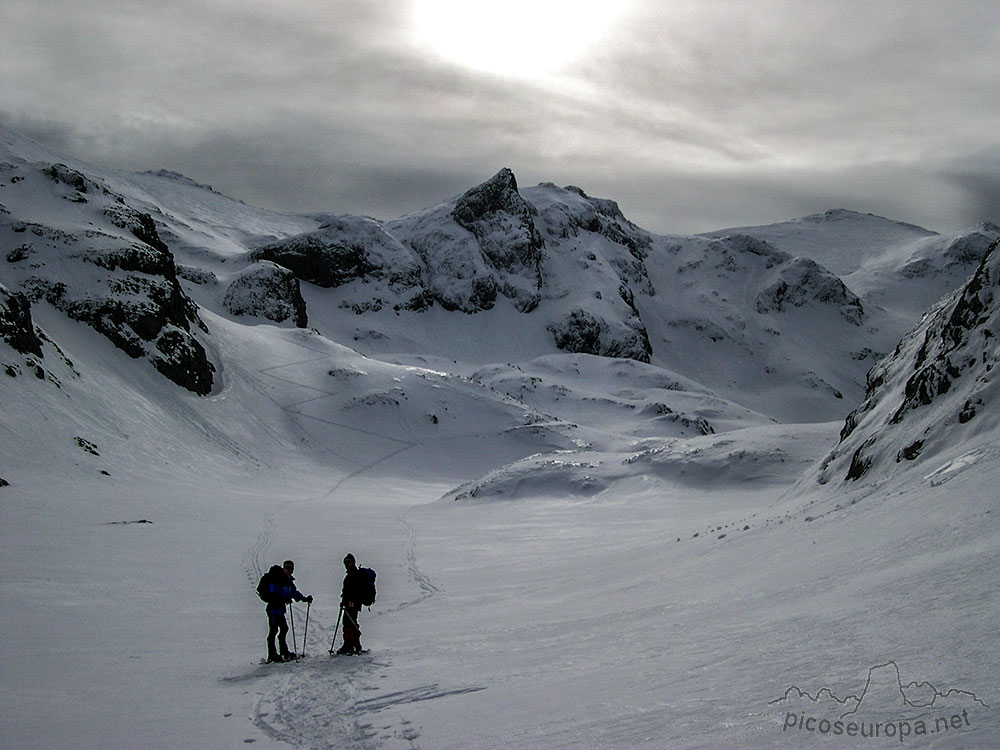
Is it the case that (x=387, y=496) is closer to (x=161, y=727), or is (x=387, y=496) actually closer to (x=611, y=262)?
(x=161, y=727)

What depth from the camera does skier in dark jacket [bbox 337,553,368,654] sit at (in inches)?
481

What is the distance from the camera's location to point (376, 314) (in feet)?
468

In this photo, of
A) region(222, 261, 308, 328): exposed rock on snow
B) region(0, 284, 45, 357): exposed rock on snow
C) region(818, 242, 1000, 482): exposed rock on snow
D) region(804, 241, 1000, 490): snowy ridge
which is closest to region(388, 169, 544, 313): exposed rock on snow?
region(222, 261, 308, 328): exposed rock on snow

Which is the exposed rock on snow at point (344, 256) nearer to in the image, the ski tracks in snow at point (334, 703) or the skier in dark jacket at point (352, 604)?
the skier in dark jacket at point (352, 604)

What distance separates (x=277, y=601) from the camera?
12.2 metres

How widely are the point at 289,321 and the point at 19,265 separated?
5848 cm

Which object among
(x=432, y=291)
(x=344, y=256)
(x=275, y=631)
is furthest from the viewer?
(x=432, y=291)

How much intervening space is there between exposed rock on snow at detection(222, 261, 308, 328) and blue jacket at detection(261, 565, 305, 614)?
114 meters

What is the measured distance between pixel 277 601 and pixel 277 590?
0.63 ft

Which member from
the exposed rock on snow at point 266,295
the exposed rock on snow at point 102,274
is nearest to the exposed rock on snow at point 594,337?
the exposed rock on snow at point 266,295

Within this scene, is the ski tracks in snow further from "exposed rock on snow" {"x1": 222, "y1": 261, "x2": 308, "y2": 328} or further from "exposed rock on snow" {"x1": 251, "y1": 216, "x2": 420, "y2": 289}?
"exposed rock on snow" {"x1": 251, "y1": 216, "x2": 420, "y2": 289}

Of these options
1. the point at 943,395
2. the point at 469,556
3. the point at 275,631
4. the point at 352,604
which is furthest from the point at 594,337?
the point at 275,631

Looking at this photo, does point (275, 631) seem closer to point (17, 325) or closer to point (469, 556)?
point (469, 556)

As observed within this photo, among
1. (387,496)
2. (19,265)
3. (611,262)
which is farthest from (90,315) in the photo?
(611,262)
